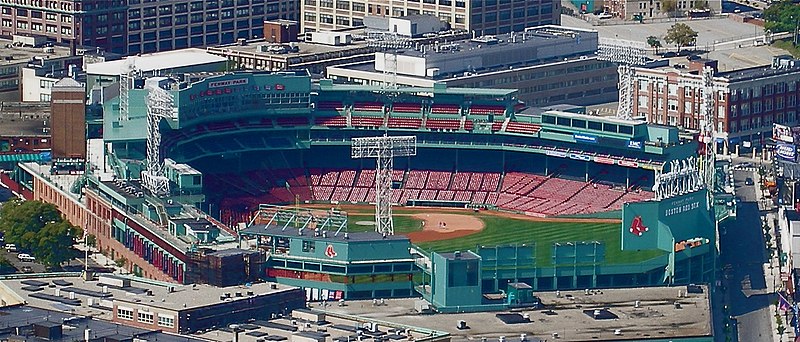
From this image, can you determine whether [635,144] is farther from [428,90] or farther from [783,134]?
[428,90]

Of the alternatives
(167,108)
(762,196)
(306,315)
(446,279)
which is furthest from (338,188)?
(306,315)

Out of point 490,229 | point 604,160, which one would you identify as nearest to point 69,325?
point 490,229

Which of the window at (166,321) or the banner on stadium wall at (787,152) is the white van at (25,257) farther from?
the banner on stadium wall at (787,152)

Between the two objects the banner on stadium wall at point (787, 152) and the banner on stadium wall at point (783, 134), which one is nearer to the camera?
the banner on stadium wall at point (787, 152)

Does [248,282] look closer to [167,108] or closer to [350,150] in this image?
[167,108]

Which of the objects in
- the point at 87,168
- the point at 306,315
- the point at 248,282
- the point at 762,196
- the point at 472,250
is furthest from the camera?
the point at 762,196

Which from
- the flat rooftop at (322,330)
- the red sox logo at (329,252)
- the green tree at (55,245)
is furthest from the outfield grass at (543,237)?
the flat rooftop at (322,330)
